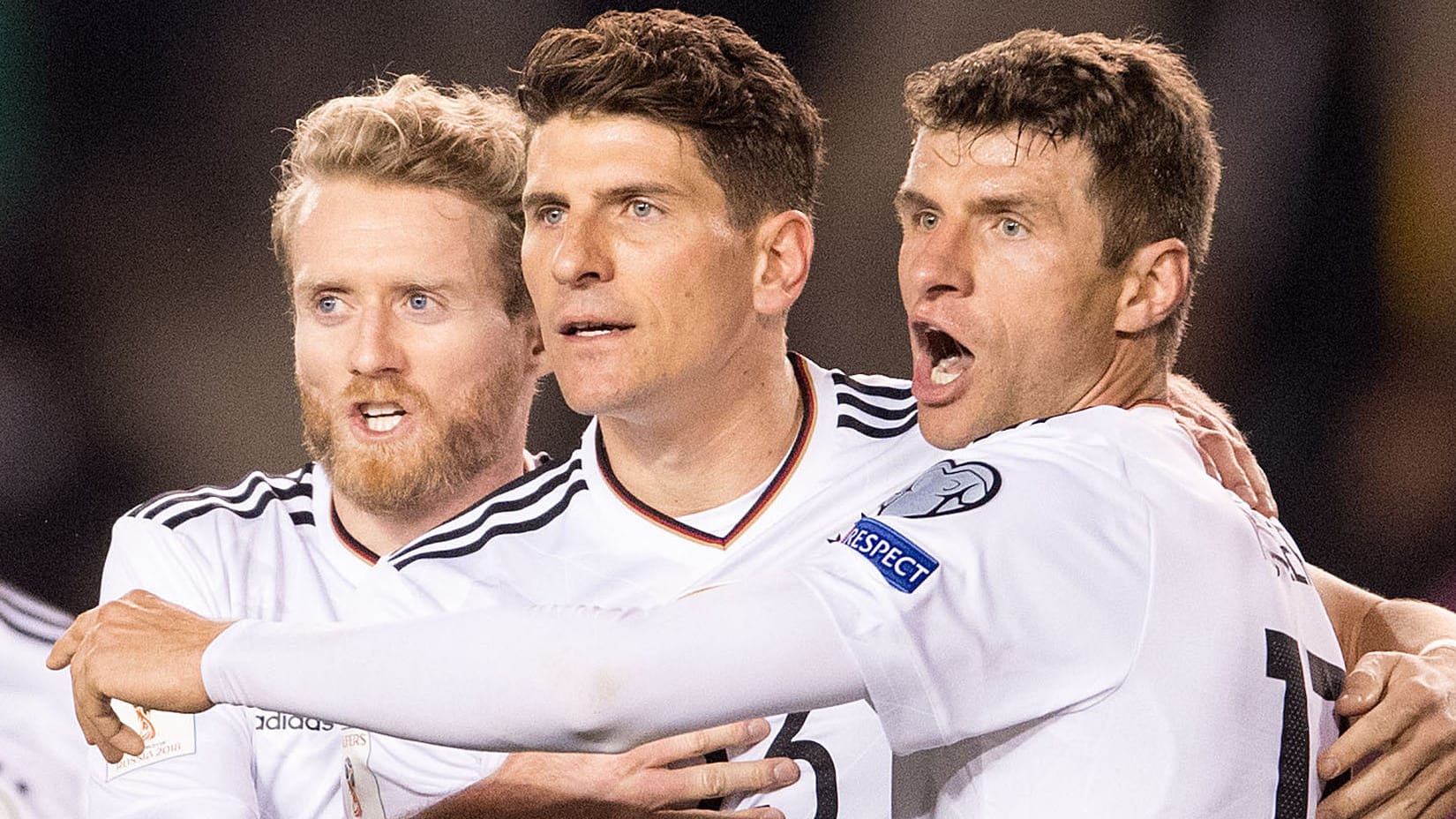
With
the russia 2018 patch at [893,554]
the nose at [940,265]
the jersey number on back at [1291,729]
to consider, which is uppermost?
the nose at [940,265]

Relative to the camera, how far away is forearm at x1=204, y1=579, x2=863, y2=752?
4.83 ft

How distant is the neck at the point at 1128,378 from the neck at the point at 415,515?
1.04 meters

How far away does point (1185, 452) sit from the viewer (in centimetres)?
176

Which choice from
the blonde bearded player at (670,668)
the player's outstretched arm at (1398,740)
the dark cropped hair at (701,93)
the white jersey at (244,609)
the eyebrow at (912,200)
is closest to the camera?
the blonde bearded player at (670,668)

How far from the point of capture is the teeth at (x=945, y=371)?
7.04ft

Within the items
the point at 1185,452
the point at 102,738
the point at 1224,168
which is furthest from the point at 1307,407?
the point at 102,738

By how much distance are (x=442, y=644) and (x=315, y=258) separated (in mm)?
1179

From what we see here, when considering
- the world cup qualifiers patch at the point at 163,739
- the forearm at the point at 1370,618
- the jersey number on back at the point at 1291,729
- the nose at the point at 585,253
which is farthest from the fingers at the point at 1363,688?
the world cup qualifiers patch at the point at 163,739

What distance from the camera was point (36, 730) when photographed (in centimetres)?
260

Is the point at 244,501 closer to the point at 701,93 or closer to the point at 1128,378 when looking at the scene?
the point at 701,93

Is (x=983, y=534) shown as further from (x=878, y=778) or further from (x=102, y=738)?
(x=102, y=738)

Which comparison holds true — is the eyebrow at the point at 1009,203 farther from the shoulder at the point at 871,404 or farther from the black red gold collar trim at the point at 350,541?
the black red gold collar trim at the point at 350,541

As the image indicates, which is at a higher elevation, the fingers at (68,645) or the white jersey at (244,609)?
the fingers at (68,645)

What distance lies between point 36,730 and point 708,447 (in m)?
1.36
